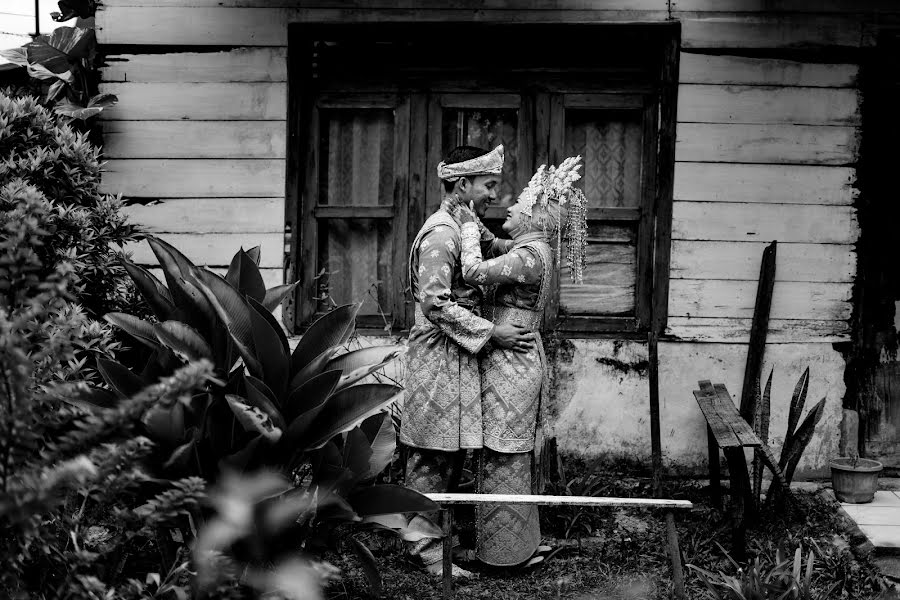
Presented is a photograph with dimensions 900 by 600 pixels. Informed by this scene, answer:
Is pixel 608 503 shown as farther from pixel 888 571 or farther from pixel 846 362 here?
pixel 846 362

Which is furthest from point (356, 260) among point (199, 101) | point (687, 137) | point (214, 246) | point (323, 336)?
point (687, 137)

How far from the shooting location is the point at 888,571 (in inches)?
150

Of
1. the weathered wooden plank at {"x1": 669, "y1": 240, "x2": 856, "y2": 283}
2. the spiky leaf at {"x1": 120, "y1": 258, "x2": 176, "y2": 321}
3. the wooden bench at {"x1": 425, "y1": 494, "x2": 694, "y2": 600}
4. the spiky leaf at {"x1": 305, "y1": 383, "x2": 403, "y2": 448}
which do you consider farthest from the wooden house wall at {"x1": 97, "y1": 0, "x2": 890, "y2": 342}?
the spiky leaf at {"x1": 305, "y1": 383, "x2": 403, "y2": 448}

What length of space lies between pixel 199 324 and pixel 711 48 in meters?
3.20

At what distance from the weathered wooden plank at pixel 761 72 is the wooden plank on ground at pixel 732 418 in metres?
1.70

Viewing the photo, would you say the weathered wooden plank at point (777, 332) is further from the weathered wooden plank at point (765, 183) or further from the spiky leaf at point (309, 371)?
the spiky leaf at point (309, 371)

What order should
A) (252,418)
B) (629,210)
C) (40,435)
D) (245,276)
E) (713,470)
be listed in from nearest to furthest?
(40,435)
(252,418)
(245,276)
(713,470)
(629,210)

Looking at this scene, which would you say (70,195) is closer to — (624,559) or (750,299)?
(624,559)

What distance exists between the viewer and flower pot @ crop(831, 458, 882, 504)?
4.36 meters

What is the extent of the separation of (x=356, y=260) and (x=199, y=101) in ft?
4.10

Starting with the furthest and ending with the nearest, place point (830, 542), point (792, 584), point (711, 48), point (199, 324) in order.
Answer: point (711, 48)
point (830, 542)
point (792, 584)
point (199, 324)

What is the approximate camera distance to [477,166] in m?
3.64

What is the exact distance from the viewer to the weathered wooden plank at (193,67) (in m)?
4.66

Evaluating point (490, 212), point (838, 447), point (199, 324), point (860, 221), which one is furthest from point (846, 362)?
point (199, 324)
